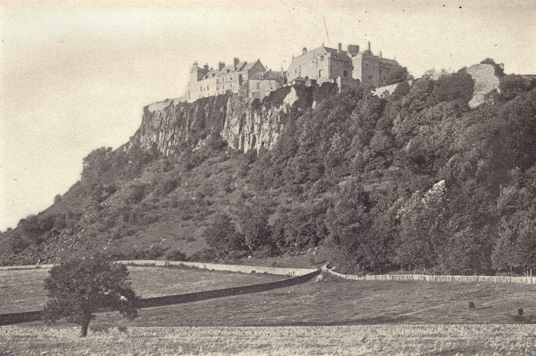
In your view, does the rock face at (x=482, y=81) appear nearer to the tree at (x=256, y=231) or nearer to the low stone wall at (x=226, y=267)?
the tree at (x=256, y=231)

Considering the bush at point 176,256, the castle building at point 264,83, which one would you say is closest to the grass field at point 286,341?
the bush at point 176,256

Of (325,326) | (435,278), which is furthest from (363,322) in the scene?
(435,278)

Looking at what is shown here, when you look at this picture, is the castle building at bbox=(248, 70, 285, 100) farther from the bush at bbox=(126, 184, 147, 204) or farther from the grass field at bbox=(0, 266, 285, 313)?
the grass field at bbox=(0, 266, 285, 313)

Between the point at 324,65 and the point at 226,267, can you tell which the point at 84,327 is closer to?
the point at 226,267

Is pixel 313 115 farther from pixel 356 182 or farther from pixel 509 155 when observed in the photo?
pixel 509 155

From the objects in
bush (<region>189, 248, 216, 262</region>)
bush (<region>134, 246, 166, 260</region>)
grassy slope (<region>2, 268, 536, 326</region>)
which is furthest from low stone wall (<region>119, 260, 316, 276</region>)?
grassy slope (<region>2, 268, 536, 326</region>)

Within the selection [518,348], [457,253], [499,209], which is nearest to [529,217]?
[499,209]
